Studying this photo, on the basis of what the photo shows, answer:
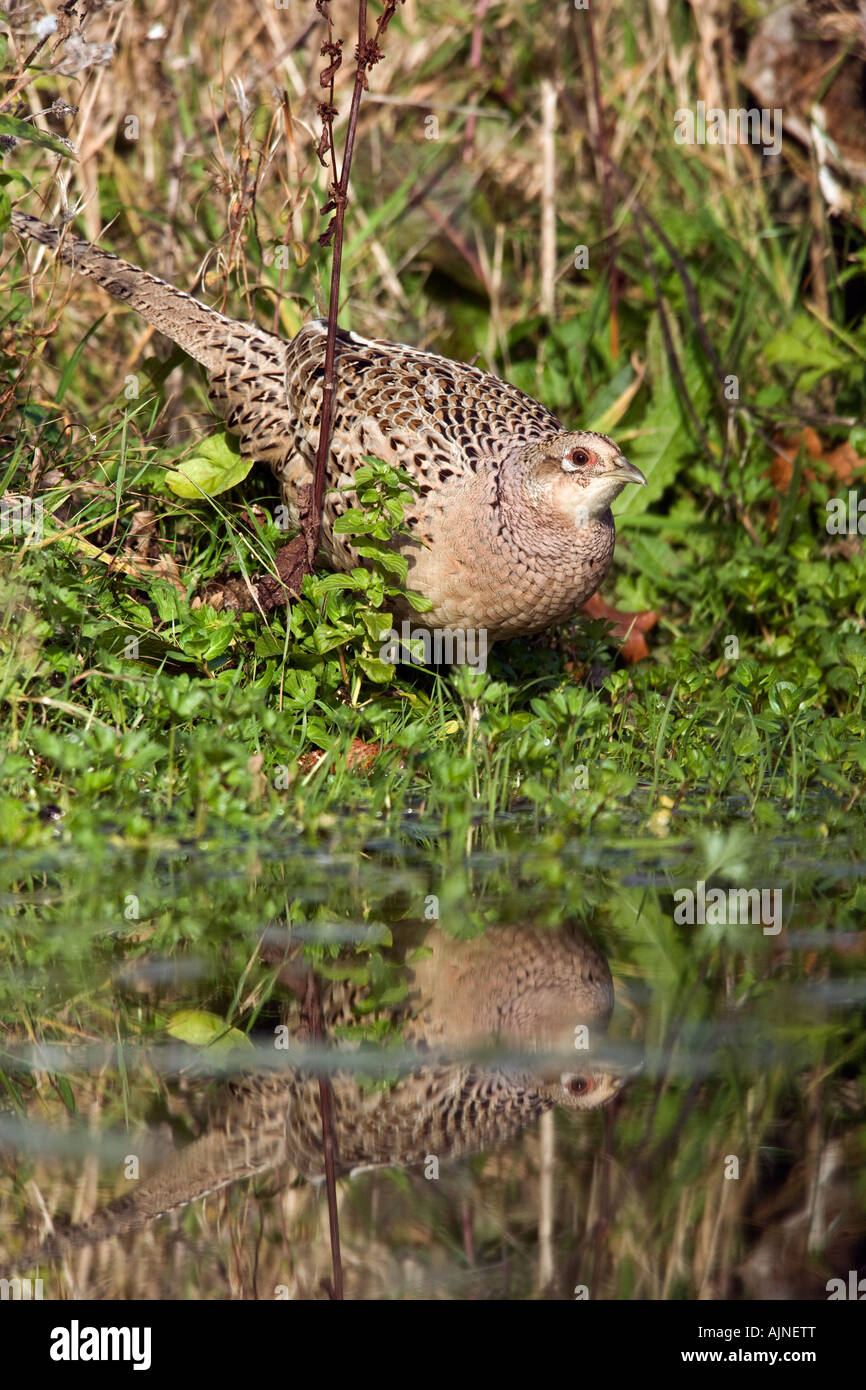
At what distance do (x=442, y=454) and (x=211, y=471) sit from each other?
0.94 meters

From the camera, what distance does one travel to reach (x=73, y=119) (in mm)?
6441

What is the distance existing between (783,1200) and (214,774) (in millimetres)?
1984

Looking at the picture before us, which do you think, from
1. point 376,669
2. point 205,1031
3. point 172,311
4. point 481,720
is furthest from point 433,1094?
point 172,311

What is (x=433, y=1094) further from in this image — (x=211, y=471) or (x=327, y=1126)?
(x=211, y=471)

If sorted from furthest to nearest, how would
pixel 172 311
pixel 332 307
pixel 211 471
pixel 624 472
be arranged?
pixel 172 311
pixel 211 471
pixel 624 472
pixel 332 307

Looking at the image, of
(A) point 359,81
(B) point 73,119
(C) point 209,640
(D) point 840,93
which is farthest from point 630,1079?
(D) point 840,93

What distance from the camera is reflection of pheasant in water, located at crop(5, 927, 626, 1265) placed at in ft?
7.76

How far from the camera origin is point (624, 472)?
474 centimetres

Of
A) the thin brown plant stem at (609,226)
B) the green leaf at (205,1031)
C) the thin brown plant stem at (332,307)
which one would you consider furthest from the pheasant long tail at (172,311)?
the green leaf at (205,1031)

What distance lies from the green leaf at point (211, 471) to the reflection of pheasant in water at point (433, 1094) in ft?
8.27

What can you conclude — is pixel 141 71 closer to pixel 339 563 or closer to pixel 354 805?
pixel 339 563

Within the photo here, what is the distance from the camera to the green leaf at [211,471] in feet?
17.3

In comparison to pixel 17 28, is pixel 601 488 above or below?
below

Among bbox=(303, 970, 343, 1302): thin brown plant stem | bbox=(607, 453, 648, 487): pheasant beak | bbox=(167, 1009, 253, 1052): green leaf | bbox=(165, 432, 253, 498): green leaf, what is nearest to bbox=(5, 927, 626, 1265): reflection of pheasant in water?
bbox=(303, 970, 343, 1302): thin brown plant stem
